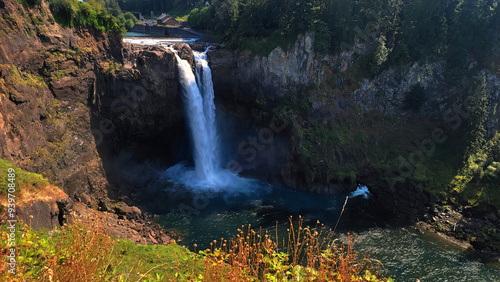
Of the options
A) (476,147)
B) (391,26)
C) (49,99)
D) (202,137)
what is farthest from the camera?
(391,26)

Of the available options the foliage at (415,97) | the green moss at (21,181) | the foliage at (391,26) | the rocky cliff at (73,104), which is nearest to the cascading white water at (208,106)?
the rocky cliff at (73,104)

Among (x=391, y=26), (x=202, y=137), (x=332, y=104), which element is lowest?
(x=202, y=137)

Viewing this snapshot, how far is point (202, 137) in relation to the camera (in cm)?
3584

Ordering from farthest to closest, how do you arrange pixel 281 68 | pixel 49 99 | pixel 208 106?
pixel 208 106 < pixel 281 68 < pixel 49 99

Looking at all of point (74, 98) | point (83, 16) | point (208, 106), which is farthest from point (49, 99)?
point (208, 106)

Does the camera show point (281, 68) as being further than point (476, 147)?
Yes

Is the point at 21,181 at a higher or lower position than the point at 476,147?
higher

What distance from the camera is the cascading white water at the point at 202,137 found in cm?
3322

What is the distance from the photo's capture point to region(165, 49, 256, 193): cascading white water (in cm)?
3322

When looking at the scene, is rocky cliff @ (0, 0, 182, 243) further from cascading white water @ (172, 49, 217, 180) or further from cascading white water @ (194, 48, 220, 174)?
cascading white water @ (194, 48, 220, 174)

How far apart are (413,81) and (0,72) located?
40306 millimetres

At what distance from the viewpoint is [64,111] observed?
24.9 m

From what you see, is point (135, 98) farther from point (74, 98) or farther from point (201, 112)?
point (201, 112)

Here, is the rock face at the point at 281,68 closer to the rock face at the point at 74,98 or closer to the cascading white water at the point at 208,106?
the cascading white water at the point at 208,106
